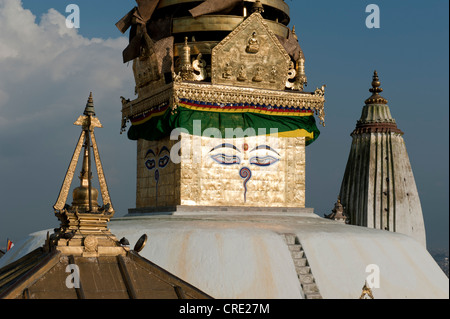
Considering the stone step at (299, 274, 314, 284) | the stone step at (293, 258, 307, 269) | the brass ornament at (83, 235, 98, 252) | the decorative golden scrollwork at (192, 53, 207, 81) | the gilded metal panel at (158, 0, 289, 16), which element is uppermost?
the gilded metal panel at (158, 0, 289, 16)

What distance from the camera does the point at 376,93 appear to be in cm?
3052

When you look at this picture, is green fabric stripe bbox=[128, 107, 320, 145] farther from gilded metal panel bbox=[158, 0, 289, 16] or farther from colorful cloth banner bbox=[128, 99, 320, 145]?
gilded metal panel bbox=[158, 0, 289, 16]

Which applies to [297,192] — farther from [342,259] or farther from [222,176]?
[342,259]

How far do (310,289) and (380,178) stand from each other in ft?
59.1

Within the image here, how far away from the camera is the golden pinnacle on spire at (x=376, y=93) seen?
29.9 m

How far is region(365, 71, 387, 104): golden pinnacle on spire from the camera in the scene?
29.9 metres

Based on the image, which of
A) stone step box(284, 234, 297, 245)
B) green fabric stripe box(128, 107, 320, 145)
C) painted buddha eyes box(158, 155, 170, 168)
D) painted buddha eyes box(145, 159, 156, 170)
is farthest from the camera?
painted buddha eyes box(145, 159, 156, 170)

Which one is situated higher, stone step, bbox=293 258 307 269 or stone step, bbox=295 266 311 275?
stone step, bbox=293 258 307 269

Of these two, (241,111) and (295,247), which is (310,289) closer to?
(295,247)

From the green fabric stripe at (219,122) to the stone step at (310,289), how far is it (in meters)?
4.35

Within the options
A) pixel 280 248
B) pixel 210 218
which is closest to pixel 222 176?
pixel 210 218

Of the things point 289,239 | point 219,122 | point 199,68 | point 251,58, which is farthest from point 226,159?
point 289,239

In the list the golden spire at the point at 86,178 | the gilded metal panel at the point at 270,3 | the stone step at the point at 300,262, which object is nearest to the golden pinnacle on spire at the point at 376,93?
the gilded metal panel at the point at 270,3

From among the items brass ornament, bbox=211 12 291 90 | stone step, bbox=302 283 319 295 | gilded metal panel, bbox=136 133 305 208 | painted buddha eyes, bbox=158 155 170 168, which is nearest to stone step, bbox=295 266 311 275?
stone step, bbox=302 283 319 295
